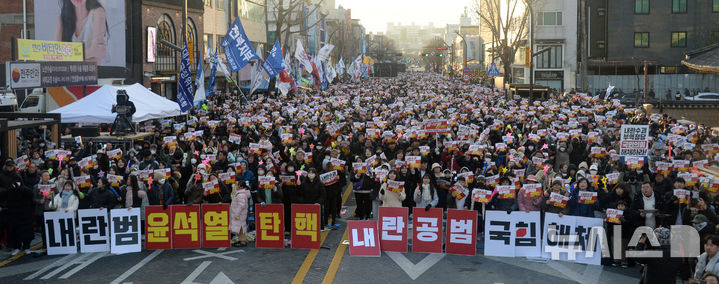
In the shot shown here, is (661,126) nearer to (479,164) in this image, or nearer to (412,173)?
(479,164)

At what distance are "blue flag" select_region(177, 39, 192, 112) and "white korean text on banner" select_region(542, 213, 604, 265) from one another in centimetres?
1515

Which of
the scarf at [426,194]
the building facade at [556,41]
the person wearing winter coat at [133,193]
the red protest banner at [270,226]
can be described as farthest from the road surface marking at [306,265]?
the building facade at [556,41]

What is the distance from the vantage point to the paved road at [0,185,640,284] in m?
11.6

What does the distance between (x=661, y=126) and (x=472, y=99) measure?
58.0ft

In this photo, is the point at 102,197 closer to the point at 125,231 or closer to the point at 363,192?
the point at 125,231

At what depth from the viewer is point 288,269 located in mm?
12148

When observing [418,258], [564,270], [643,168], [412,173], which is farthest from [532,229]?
[643,168]

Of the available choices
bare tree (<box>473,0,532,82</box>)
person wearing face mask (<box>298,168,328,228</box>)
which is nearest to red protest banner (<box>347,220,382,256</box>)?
person wearing face mask (<box>298,168,328,228</box>)

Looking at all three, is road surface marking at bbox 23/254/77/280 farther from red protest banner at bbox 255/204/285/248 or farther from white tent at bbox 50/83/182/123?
white tent at bbox 50/83/182/123

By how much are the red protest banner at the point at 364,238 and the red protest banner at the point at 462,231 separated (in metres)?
1.25

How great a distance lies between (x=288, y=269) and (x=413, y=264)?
6.70ft

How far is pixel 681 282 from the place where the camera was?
38.1 ft

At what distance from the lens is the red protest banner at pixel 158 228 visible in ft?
43.9

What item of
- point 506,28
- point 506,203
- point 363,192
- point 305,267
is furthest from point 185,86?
point 506,28
